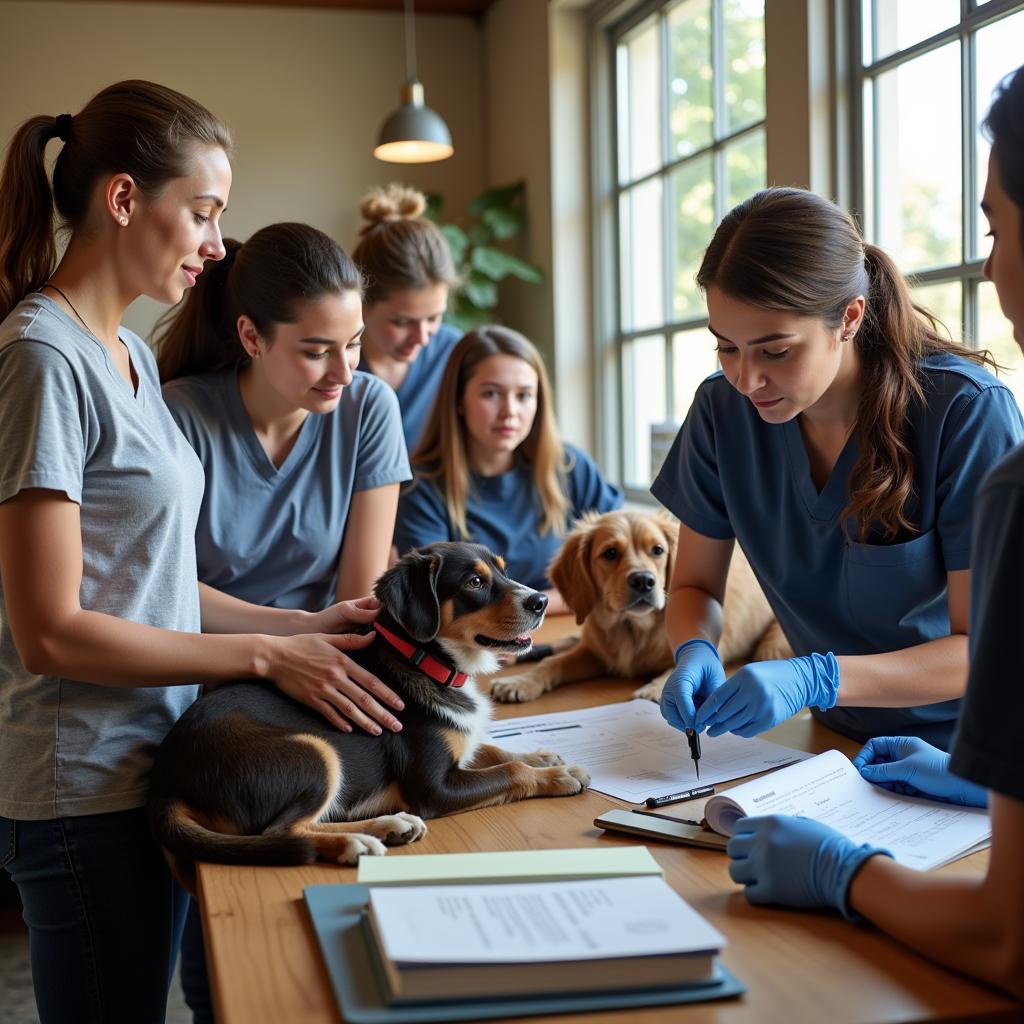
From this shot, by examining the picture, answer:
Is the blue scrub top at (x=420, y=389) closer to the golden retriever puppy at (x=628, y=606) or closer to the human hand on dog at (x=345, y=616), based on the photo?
the golden retriever puppy at (x=628, y=606)

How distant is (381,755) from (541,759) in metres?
0.27

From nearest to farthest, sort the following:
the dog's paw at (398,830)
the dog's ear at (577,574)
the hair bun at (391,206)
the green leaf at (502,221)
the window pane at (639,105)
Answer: the dog's paw at (398,830), the dog's ear at (577,574), the hair bun at (391,206), the window pane at (639,105), the green leaf at (502,221)

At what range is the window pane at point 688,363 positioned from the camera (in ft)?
13.2

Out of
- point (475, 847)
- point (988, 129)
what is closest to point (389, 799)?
point (475, 847)

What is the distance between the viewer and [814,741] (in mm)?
1650

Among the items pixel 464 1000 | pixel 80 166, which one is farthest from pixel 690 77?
pixel 464 1000

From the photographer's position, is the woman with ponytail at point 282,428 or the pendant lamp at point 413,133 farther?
the pendant lamp at point 413,133

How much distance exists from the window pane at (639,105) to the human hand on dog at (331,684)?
3459mm

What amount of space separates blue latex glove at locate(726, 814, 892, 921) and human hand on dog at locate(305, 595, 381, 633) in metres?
0.66

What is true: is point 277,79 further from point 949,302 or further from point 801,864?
point 801,864

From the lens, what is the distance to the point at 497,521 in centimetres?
288

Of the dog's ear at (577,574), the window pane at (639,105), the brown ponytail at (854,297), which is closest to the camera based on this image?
the brown ponytail at (854,297)

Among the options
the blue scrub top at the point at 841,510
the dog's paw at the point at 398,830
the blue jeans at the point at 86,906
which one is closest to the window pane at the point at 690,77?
the blue scrub top at the point at 841,510

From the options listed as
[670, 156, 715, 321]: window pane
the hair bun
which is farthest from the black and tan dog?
[670, 156, 715, 321]: window pane
